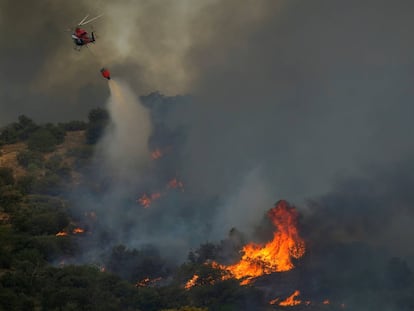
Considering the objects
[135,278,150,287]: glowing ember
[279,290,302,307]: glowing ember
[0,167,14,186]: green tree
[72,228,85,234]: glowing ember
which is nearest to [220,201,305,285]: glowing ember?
[279,290,302,307]: glowing ember

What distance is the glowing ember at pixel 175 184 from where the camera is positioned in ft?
353

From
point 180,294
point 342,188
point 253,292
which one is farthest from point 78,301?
point 342,188

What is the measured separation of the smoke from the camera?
11669cm

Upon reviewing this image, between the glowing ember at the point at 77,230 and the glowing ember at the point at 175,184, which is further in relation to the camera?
the glowing ember at the point at 175,184

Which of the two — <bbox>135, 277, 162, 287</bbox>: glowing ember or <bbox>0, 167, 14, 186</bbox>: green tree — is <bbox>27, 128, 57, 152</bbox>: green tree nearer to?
<bbox>0, 167, 14, 186</bbox>: green tree

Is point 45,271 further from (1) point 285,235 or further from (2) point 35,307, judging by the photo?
(1) point 285,235

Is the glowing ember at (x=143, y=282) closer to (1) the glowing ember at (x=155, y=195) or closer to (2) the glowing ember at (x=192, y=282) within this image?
(2) the glowing ember at (x=192, y=282)

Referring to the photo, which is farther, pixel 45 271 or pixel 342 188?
pixel 342 188

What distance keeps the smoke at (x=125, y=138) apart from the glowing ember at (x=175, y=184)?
712 cm

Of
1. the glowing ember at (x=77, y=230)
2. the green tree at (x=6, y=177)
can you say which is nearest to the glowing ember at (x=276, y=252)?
the glowing ember at (x=77, y=230)

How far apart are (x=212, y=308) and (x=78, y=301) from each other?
44.0ft

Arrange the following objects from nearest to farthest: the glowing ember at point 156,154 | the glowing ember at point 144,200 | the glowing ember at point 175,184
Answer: the glowing ember at point 144,200 < the glowing ember at point 175,184 < the glowing ember at point 156,154

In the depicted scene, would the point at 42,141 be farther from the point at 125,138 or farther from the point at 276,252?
the point at 276,252

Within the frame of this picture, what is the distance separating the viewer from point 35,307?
5206 centimetres
